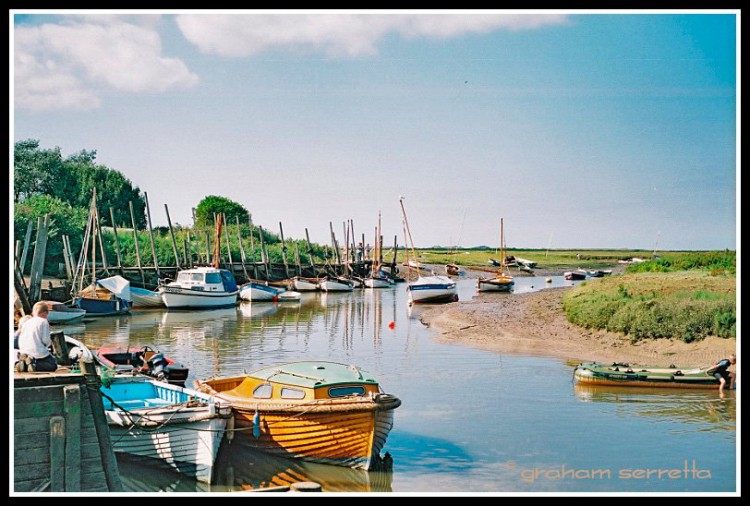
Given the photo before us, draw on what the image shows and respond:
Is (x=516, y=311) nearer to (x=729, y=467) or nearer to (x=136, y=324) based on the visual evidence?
(x=136, y=324)

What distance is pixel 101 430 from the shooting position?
35.4 feet

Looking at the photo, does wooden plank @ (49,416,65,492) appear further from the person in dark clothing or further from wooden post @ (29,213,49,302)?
the person in dark clothing

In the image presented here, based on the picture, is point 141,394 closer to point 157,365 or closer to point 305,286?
point 157,365

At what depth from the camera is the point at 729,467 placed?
13.5 m

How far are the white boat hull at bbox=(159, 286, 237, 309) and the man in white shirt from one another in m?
32.1

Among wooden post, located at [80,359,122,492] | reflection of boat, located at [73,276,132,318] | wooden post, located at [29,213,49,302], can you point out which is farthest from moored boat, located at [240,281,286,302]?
wooden post, located at [80,359,122,492]

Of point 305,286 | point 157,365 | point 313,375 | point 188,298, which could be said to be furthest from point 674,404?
point 305,286

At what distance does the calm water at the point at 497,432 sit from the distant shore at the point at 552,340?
1.21 metres

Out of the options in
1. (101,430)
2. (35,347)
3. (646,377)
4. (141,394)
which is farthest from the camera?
(646,377)

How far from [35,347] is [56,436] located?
121cm

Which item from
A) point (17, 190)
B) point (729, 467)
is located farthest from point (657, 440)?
point (17, 190)

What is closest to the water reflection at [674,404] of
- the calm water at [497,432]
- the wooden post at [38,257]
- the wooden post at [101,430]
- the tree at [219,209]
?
the calm water at [497,432]

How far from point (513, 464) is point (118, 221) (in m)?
52.2

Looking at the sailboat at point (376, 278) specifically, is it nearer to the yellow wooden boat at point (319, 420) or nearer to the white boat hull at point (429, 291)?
the white boat hull at point (429, 291)
